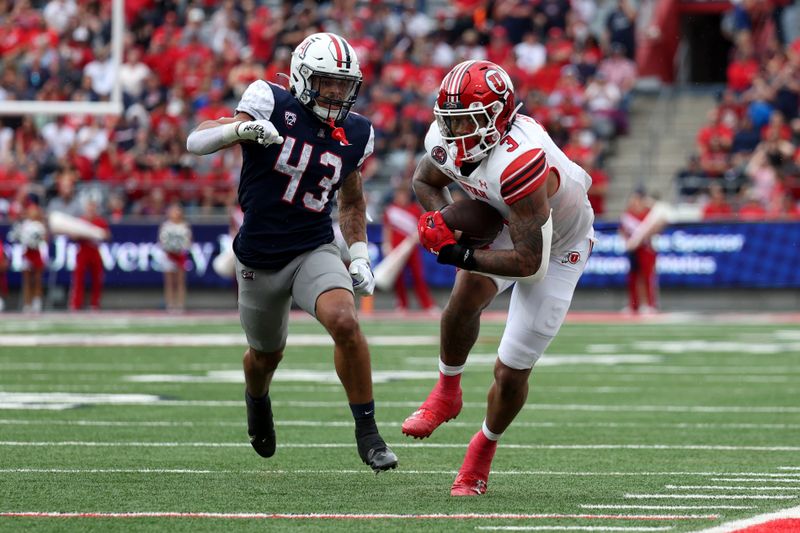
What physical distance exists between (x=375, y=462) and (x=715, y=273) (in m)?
13.8

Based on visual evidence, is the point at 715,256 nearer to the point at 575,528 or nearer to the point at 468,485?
the point at 468,485

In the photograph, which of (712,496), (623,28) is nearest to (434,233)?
(712,496)

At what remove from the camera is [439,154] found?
5.73 metres

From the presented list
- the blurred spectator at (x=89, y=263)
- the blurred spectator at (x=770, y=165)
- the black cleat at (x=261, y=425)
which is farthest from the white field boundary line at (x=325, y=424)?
the blurred spectator at (x=89, y=263)

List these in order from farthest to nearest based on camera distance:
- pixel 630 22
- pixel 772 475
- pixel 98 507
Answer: pixel 630 22 → pixel 772 475 → pixel 98 507

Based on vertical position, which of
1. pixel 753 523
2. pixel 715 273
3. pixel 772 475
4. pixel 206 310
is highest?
pixel 753 523

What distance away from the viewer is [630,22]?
21.6m

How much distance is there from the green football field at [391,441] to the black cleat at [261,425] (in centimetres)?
10

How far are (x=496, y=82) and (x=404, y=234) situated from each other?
43.0 feet

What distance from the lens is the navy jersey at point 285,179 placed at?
19.5 feet

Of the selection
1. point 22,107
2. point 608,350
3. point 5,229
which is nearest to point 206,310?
point 5,229

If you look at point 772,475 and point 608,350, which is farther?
point 608,350

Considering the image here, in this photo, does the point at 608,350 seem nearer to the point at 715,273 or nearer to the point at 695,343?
the point at 695,343

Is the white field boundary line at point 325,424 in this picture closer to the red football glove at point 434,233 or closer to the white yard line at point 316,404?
the white yard line at point 316,404
